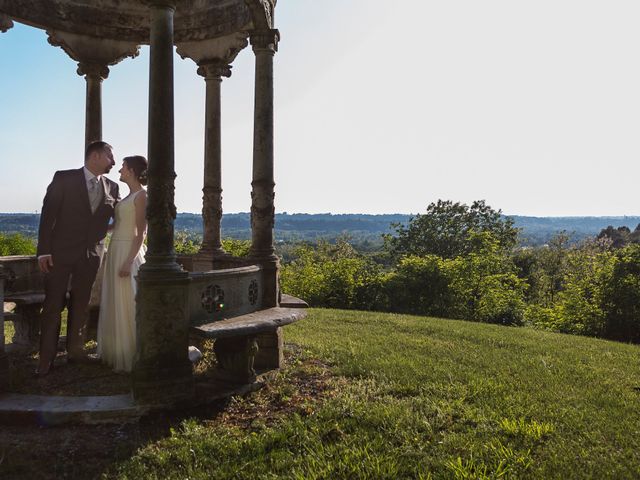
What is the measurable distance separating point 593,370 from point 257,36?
7014mm

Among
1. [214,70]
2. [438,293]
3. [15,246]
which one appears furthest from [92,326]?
[15,246]

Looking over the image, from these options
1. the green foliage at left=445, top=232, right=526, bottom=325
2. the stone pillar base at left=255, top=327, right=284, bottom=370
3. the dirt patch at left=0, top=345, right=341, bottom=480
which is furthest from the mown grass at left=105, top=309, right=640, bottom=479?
the green foliage at left=445, top=232, right=526, bottom=325

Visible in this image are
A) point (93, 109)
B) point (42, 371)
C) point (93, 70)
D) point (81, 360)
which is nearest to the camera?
point (42, 371)

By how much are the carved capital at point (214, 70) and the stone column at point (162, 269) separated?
3.57 m

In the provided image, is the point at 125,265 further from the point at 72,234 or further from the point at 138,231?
the point at 72,234

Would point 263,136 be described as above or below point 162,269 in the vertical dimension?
above

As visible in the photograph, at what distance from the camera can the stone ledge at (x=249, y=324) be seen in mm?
5133

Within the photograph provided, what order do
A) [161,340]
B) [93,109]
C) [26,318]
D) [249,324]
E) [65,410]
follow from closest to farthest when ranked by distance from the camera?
[65,410], [161,340], [249,324], [26,318], [93,109]

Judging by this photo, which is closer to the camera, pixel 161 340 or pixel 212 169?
pixel 161 340

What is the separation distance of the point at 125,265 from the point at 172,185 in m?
1.27

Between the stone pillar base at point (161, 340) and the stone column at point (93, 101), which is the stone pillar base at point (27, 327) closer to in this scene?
the stone column at point (93, 101)

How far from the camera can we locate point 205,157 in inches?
361

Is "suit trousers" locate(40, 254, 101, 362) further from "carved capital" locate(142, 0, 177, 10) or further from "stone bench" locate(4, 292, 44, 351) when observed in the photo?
"carved capital" locate(142, 0, 177, 10)

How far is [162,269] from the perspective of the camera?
508cm
